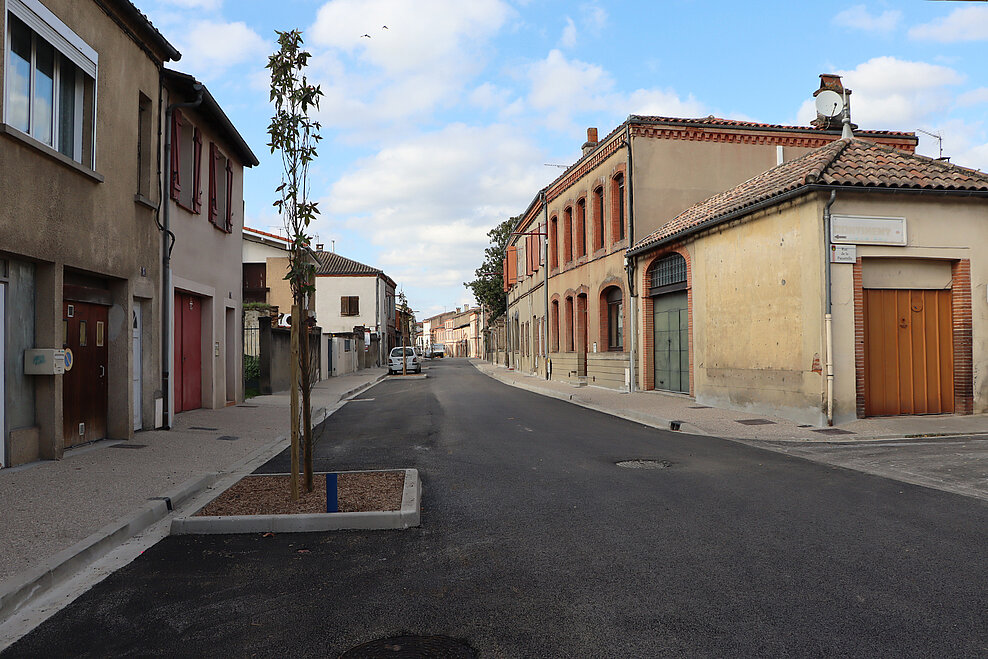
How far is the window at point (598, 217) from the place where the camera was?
78.7 feet

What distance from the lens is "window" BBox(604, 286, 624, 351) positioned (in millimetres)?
22406

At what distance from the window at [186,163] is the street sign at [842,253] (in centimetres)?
1150

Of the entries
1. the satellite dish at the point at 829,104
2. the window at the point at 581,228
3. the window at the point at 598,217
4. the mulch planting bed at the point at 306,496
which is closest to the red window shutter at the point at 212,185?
the mulch planting bed at the point at 306,496

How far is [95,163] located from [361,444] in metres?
5.26

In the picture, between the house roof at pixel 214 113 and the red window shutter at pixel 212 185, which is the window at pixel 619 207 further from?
the red window shutter at pixel 212 185

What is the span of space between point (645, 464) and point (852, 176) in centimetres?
734

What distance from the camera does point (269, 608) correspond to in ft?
12.7

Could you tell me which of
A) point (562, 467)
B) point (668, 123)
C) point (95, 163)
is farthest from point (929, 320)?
point (95, 163)

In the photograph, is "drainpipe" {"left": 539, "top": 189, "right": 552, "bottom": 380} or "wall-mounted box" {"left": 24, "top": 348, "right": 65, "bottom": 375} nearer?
"wall-mounted box" {"left": 24, "top": 348, "right": 65, "bottom": 375}

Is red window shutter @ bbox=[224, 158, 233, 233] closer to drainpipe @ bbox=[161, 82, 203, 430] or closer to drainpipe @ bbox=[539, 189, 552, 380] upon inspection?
drainpipe @ bbox=[161, 82, 203, 430]

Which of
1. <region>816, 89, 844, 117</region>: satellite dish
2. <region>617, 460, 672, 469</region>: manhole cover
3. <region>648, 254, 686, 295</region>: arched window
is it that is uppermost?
<region>816, 89, 844, 117</region>: satellite dish

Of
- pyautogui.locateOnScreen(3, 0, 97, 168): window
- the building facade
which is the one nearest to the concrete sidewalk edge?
the building facade

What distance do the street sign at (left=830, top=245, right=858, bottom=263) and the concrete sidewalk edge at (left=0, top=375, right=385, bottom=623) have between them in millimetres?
10276

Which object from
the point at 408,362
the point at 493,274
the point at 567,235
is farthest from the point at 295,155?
the point at 493,274
